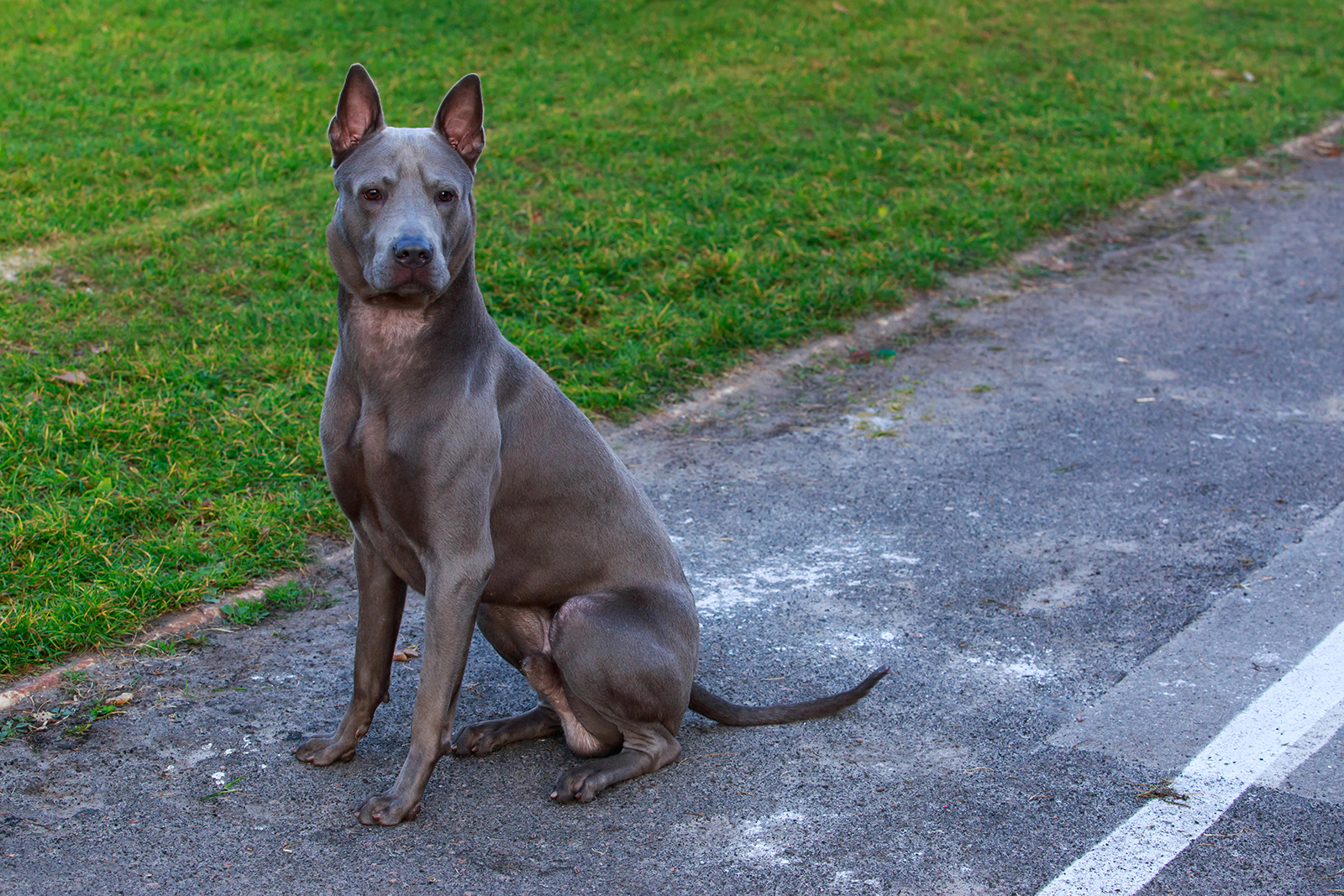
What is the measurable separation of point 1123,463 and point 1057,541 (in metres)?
0.90

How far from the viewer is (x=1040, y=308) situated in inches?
303

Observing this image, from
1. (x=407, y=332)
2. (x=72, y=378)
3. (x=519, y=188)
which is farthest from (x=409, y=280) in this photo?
(x=519, y=188)

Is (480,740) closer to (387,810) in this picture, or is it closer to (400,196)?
(387,810)

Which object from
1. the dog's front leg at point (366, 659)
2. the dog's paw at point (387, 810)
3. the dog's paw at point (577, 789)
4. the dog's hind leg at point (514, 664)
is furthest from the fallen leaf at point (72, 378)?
the dog's paw at point (577, 789)

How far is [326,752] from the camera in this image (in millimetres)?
3648

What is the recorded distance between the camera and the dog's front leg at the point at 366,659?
3.64 metres

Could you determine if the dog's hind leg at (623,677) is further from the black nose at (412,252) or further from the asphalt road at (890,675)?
the black nose at (412,252)

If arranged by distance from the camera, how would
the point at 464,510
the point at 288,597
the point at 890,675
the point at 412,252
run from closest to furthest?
the point at 412,252
the point at 464,510
the point at 890,675
the point at 288,597

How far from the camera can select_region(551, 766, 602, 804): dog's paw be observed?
11.4 ft

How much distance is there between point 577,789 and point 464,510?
84 cm

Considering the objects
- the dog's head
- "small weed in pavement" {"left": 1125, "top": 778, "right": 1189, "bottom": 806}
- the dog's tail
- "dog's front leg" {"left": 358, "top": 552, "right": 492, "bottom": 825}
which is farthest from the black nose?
"small weed in pavement" {"left": 1125, "top": 778, "right": 1189, "bottom": 806}

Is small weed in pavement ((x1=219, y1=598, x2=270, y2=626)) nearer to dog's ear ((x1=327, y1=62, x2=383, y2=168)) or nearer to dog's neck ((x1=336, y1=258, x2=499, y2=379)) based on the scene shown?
dog's neck ((x1=336, y1=258, x2=499, y2=379))

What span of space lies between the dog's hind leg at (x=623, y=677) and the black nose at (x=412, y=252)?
1.04m

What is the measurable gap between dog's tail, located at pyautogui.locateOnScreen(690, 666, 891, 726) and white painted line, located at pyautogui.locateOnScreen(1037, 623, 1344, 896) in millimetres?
830
